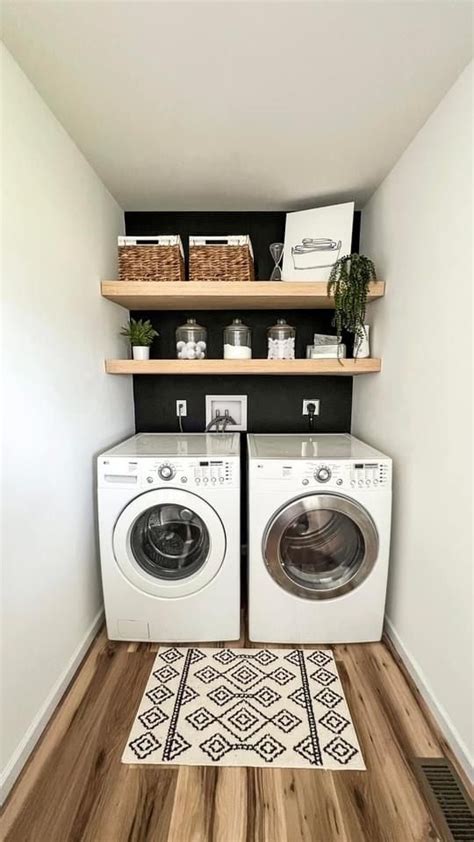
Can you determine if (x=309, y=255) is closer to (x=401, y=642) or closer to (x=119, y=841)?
(x=401, y=642)

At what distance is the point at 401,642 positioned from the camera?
1598mm

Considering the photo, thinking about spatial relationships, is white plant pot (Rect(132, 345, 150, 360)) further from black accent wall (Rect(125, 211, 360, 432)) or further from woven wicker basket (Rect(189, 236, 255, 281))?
woven wicker basket (Rect(189, 236, 255, 281))

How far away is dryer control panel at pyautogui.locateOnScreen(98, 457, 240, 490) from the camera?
1.57 m

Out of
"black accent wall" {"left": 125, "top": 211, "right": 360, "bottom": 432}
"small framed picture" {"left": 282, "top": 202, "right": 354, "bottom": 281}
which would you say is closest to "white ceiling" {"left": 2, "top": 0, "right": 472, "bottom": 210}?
"small framed picture" {"left": 282, "top": 202, "right": 354, "bottom": 281}

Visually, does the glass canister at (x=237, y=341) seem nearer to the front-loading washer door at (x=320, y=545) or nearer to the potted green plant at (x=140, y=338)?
the potted green plant at (x=140, y=338)

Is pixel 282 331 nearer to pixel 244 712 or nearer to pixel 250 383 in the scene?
pixel 250 383

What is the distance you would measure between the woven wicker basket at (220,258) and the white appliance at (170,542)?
87 cm

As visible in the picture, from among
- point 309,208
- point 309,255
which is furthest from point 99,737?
point 309,208

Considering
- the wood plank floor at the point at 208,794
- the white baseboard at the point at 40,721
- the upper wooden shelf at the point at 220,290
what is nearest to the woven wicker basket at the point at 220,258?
the upper wooden shelf at the point at 220,290

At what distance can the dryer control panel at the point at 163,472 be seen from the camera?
5.16ft

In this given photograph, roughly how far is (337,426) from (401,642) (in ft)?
3.94

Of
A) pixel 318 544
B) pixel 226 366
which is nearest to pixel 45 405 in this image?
pixel 226 366

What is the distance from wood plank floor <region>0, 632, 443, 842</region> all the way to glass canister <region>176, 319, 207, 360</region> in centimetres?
157

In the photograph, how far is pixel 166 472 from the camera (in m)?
1.56
